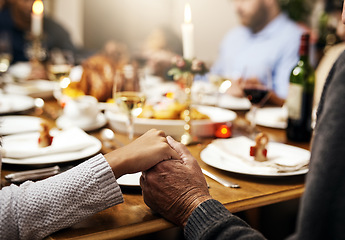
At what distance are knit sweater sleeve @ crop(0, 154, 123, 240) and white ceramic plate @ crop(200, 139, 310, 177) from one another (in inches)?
13.3

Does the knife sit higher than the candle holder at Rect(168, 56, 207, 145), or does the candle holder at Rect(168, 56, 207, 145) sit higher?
the candle holder at Rect(168, 56, 207, 145)

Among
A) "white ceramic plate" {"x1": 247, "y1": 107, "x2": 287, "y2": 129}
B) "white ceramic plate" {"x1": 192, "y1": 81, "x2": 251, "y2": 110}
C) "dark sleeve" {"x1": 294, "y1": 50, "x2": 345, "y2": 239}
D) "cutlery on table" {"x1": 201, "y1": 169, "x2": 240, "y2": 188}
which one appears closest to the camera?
"dark sleeve" {"x1": 294, "y1": 50, "x2": 345, "y2": 239}

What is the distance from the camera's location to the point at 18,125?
4.69ft

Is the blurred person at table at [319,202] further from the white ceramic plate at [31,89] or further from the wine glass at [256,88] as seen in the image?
the white ceramic plate at [31,89]

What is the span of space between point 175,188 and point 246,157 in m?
0.33

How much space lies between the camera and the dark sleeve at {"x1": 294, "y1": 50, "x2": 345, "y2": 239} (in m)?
0.48

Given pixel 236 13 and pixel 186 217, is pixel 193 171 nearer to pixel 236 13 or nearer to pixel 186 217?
pixel 186 217

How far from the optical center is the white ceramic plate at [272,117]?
151 centimetres

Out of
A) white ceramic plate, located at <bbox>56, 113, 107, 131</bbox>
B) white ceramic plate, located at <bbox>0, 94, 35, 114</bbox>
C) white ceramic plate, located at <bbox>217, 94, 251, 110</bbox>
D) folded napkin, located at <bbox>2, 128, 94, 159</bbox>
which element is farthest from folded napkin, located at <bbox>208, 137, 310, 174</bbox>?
white ceramic plate, located at <bbox>0, 94, 35, 114</bbox>

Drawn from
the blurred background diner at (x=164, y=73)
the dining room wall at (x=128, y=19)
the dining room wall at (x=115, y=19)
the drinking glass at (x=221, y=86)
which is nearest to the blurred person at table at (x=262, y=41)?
the blurred background diner at (x=164, y=73)

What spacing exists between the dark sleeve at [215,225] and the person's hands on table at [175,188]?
2 cm

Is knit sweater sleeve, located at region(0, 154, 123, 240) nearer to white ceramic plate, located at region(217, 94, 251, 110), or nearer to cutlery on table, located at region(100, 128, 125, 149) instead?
cutlery on table, located at region(100, 128, 125, 149)

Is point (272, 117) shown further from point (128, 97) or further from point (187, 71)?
point (128, 97)

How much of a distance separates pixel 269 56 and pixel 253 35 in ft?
1.81
